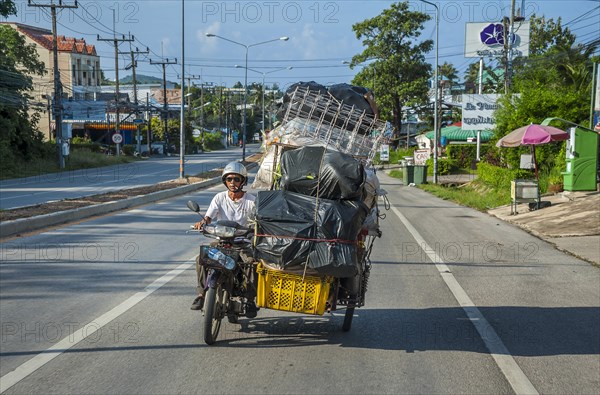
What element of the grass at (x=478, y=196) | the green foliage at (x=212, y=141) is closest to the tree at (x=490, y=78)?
the grass at (x=478, y=196)

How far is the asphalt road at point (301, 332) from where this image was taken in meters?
5.33

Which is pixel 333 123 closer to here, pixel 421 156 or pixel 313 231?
pixel 313 231

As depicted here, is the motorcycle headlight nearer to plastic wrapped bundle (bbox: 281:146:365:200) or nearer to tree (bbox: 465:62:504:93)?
plastic wrapped bundle (bbox: 281:146:365:200)

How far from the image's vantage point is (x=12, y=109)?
1807 inches

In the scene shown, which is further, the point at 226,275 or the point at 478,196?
the point at 478,196

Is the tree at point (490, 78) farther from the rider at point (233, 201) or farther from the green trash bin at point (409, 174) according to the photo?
the rider at point (233, 201)

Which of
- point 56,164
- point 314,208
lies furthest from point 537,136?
point 56,164

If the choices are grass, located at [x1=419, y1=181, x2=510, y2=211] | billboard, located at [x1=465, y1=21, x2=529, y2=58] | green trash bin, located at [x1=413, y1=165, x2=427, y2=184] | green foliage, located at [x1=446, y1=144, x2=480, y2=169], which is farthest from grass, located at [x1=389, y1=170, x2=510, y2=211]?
billboard, located at [x1=465, y1=21, x2=529, y2=58]

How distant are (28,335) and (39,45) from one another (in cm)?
8062

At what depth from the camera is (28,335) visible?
650 centimetres

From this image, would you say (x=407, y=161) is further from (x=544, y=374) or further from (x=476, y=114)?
(x=544, y=374)

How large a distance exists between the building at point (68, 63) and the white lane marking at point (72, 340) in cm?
7338

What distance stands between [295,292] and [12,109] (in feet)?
148

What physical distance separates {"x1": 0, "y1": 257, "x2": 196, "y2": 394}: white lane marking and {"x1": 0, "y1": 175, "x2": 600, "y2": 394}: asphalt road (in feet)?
0.05
